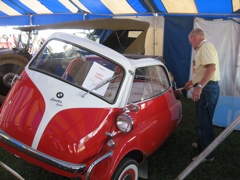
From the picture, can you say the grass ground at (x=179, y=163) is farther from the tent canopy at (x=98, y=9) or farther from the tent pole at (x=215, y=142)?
the tent canopy at (x=98, y=9)

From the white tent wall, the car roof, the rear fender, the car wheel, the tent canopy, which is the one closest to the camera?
the rear fender

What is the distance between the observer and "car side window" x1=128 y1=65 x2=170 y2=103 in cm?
288

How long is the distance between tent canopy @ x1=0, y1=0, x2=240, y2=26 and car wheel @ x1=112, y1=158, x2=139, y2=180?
4.21 m

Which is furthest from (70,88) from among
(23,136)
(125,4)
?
(125,4)

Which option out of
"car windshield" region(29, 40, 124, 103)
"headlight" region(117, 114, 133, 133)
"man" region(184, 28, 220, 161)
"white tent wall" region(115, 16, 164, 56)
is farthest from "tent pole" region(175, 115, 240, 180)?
"white tent wall" region(115, 16, 164, 56)

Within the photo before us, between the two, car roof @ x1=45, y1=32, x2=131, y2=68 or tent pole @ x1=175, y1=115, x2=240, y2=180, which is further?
car roof @ x1=45, y1=32, x2=131, y2=68

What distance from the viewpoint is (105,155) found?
2.09 m

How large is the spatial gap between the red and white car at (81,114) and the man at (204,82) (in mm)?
572

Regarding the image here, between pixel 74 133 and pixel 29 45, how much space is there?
12.6 feet

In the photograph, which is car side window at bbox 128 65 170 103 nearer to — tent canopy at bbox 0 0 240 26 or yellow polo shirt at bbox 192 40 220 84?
yellow polo shirt at bbox 192 40 220 84

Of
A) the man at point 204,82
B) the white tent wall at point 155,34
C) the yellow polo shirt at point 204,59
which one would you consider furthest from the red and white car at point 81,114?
the white tent wall at point 155,34

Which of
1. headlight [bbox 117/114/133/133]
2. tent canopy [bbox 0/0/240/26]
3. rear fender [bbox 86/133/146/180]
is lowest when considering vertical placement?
rear fender [bbox 86/133/146/180]

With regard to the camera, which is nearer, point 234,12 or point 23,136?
point 23,136

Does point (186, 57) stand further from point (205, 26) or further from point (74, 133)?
point (74, 133)
